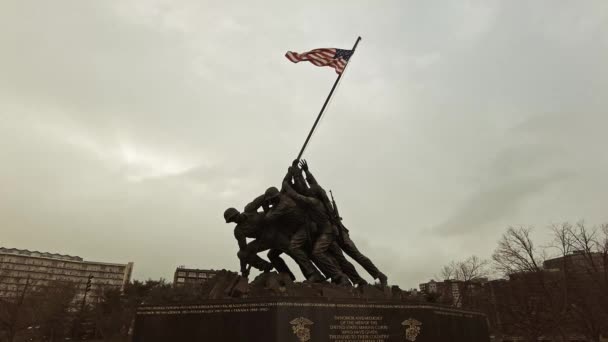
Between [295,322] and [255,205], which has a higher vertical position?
[255,205]

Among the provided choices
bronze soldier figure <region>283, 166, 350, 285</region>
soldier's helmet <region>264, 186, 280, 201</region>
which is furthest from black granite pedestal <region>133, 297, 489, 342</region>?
soldier's helmet <region>264, 186, 280, 201</region>

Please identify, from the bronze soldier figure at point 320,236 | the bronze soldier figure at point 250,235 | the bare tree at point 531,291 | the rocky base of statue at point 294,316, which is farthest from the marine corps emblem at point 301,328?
the bare tree at point 531,291

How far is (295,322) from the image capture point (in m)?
8.53

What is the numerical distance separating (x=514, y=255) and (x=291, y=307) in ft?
102

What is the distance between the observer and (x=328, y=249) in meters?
12.5

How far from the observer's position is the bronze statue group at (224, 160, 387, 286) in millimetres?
11898

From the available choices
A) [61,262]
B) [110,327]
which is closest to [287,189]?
[110,327]

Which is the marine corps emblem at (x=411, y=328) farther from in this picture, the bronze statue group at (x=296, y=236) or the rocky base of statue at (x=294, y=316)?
the bronze statue group at (x=296, y=236)

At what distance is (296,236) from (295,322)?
3.74 m

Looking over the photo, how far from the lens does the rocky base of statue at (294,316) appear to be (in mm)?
8586

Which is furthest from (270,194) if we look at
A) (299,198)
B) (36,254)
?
(36,254)

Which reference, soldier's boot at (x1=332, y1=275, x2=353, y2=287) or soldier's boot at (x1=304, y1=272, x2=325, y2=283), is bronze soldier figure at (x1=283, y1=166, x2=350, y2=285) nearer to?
soldier's boot at (x1=332, y1=275, x2=353, y2=287)

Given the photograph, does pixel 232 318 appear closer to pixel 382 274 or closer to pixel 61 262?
pixel 382 274

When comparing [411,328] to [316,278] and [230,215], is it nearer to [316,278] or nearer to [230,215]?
[316,278]
